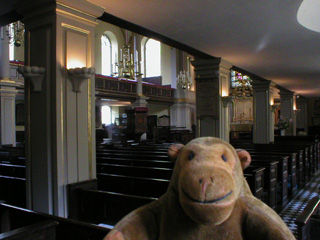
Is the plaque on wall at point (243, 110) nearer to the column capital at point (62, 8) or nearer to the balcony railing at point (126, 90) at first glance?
the balcony railing at point (126, 90)

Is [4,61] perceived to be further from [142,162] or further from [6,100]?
[142,162]

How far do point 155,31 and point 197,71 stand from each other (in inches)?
105

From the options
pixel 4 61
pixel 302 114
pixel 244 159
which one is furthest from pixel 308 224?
pixel 302 114

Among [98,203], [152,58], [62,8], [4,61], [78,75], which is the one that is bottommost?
[98,203]

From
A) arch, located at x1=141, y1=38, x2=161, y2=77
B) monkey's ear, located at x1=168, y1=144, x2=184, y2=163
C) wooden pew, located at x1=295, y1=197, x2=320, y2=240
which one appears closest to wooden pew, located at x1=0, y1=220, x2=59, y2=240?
monkey's ear, located at x1=168, y1=144, x2=184, y2=163

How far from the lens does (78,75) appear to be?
11.7 ft

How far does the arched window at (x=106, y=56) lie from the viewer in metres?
18.1

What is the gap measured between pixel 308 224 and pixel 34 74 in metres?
3.24

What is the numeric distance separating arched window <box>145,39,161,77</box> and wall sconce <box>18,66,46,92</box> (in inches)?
672

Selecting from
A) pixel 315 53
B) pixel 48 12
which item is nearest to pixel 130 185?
pixel 48 12

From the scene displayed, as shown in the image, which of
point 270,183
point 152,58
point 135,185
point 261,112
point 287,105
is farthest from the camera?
point 152,58

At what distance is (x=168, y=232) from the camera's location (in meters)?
1.11

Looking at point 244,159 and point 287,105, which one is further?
point 287,105

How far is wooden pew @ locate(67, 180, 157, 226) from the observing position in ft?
9.70
